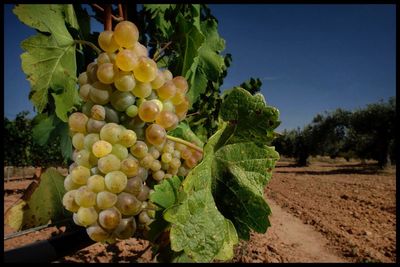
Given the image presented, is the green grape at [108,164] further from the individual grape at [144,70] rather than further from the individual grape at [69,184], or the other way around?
the individual grape at [144,70]

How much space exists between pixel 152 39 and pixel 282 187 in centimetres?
1656

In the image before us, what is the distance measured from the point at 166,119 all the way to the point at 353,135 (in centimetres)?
3277

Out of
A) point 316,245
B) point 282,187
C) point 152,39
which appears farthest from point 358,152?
point 152,39

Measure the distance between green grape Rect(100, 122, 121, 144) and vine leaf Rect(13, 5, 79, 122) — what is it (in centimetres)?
44

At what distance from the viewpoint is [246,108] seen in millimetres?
1255

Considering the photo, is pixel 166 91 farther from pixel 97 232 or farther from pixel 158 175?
pixel 97 232

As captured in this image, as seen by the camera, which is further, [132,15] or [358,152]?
[358,152]

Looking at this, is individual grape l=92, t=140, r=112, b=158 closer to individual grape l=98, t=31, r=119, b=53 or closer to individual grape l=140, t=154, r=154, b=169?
individual grape l=140, t=154, r=154, b=169

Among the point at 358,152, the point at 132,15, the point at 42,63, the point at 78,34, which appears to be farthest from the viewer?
the point at 358,152

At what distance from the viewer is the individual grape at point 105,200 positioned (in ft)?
3.65

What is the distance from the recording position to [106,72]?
3.77ft

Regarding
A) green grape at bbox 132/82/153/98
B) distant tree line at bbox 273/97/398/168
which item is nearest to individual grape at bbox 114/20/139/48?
green grape at bbox 132/82/153/98

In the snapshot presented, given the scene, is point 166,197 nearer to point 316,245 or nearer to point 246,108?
point 246,108

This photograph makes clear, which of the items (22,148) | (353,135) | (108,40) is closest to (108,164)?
(108,40)
